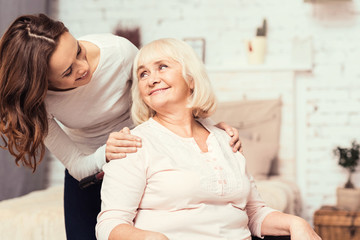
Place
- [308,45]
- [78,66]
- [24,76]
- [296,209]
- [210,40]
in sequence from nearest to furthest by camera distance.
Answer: [24,76] → [78,66] → [296,209] → [308,45] → [210,40]

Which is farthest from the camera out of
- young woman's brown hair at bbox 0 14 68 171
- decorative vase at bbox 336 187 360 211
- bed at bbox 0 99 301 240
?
decorative vase at bbox 336 187 360 211

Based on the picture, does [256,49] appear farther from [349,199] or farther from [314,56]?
[349,199]

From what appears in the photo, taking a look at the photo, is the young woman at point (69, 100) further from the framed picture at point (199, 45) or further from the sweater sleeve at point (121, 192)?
the framed picture at point (199, 45)

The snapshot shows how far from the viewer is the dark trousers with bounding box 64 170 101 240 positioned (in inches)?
70.1

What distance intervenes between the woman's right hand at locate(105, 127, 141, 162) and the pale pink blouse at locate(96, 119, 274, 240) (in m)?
0.02

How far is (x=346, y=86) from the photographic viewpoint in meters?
3.80

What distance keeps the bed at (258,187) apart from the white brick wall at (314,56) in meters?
0.24

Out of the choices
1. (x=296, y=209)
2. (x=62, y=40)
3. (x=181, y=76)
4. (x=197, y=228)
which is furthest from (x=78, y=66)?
(x=296, y=209)

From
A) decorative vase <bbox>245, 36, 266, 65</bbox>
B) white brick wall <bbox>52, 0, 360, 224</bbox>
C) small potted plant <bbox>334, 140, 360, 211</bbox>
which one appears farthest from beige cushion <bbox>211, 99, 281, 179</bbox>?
small potted plant <bbox>334, 140, 360, 211</bbox>

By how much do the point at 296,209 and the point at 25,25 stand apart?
8.40 ft

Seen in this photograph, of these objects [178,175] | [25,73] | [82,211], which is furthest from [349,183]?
[25,73]

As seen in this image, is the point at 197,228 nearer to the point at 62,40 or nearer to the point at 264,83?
the point at 62,40

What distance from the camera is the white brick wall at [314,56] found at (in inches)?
149

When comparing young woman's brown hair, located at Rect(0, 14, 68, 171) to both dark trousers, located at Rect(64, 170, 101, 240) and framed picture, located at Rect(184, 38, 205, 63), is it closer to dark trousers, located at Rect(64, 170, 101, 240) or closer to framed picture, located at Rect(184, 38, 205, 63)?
dark trousers, located at Rect(64, 170, 101, 240)
